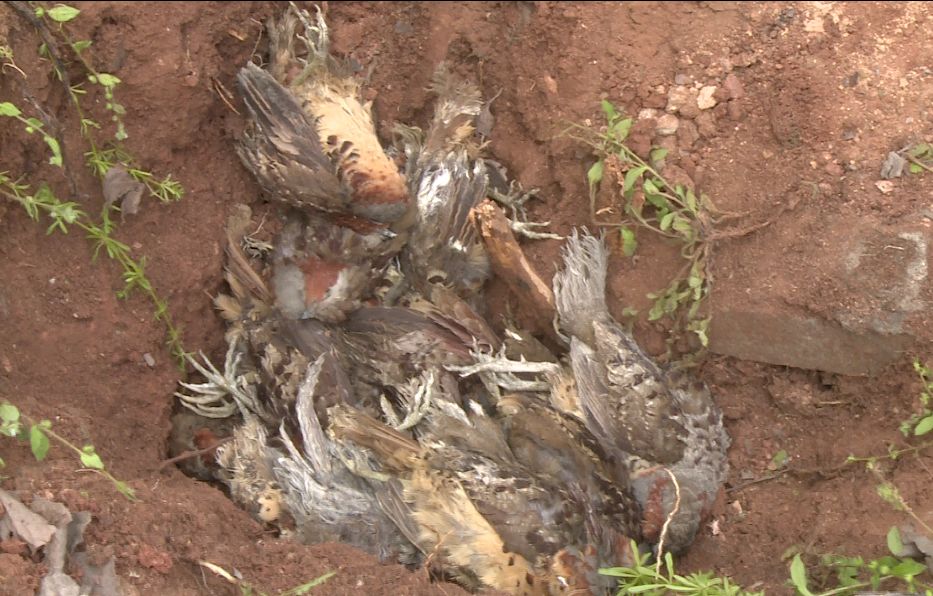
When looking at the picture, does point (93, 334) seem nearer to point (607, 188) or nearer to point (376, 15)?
point (376, 15)

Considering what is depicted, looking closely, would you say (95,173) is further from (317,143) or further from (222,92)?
(317,143)

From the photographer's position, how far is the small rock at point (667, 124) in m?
3.39

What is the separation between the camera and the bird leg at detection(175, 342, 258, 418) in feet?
11.3

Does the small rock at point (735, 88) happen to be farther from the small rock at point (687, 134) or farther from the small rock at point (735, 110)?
the small rock at point (687, 134)

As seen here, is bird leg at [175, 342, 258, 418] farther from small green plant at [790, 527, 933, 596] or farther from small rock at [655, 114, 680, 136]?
small green plant at [790, 527, 933, 596]

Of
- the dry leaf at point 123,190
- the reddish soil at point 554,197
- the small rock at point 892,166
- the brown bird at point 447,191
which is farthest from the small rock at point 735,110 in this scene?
the dry leaf at point 123,190

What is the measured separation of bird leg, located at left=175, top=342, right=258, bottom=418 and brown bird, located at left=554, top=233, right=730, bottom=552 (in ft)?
4.54

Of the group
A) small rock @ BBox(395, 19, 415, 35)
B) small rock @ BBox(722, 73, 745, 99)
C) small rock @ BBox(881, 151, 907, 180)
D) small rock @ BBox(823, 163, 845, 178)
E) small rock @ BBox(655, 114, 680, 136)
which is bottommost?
small rock @ BBox(823, 163, 845, 178)

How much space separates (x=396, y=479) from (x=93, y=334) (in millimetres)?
1363

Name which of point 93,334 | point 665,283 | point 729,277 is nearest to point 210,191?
point 93,334

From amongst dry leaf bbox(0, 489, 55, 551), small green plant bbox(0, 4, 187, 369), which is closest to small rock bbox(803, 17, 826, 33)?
small green plant bbox(0, 4, 187, 369)

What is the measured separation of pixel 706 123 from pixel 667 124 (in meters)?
0.16

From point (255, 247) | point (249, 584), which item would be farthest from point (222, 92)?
point (249, 584)

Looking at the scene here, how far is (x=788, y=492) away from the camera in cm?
330
